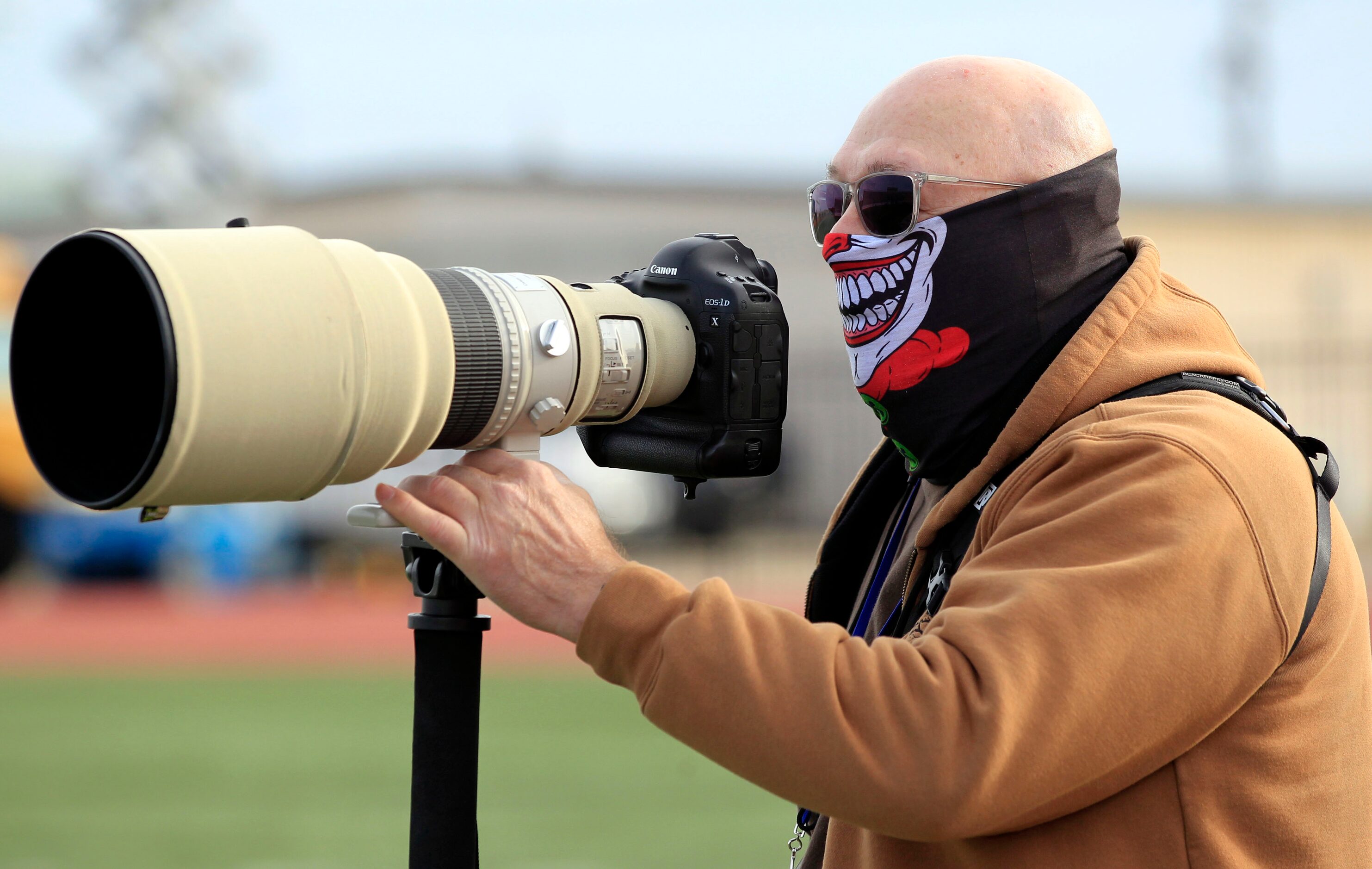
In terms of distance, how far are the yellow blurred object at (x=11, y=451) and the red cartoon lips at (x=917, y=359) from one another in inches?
474

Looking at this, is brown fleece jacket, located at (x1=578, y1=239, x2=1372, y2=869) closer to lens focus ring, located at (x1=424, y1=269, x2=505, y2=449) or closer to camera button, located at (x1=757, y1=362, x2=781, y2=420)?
lens focus ring, located at (x1=424, y1=269, x2=505, y2=449)

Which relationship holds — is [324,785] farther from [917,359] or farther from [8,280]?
[8,280]

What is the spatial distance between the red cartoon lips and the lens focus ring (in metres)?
0.55

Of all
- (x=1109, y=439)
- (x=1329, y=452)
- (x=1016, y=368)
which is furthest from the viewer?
(x=1016, y=368)

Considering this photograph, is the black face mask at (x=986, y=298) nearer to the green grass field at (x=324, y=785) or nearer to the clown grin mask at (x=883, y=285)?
the clown grin mask at (x=883, y=285)

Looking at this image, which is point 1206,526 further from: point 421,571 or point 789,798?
point 421,571

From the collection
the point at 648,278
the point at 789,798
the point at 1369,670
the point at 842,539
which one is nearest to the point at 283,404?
the point at 789,798

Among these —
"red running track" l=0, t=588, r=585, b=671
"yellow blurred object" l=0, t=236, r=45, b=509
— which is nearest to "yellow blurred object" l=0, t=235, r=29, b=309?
"yellow blurred object" l=0, t=236, r=45, b=509

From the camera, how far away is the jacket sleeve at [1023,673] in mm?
1577

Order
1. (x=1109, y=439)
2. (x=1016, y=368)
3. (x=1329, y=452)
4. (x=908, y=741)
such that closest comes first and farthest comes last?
(x=908, y=741)
(x=1109, y=439)
(x=1329, y=452)
(x=1016, y=368)

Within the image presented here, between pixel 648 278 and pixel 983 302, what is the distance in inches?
23.7

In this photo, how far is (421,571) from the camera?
2119 millimetres

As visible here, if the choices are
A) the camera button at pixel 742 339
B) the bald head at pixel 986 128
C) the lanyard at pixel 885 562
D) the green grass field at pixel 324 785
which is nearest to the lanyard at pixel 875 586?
the lanyard at pixel 885 562

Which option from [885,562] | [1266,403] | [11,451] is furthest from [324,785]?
[11,451]
